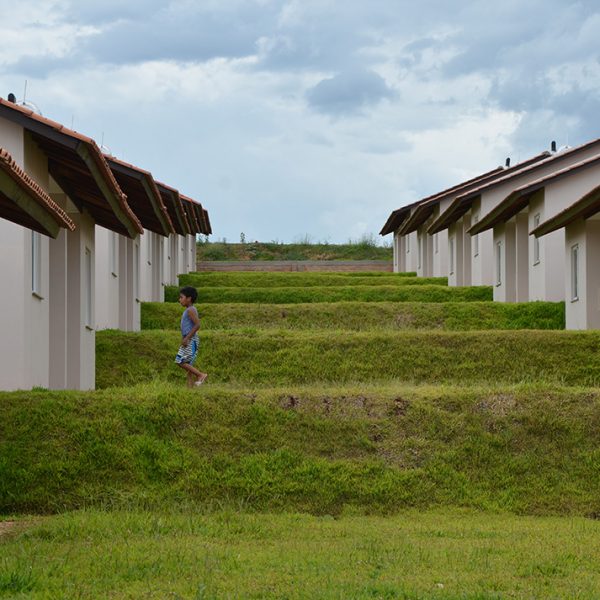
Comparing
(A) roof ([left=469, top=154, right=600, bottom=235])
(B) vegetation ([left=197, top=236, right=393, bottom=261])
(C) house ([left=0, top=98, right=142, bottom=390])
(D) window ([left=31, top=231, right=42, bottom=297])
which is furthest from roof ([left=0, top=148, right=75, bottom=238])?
(B) vegetation ([left=197, top=236, right=393, bottom=261])

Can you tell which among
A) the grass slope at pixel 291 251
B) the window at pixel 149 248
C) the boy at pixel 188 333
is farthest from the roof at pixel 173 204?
the grass slope at pixel 291 251

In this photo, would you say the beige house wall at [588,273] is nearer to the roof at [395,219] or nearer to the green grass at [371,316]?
the green grass at [371,316]

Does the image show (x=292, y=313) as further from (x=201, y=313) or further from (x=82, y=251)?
(x=82, y=251)

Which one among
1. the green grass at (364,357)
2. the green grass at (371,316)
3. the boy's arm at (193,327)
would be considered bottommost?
the green grass at (364,357)

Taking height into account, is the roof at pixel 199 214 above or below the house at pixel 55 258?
above

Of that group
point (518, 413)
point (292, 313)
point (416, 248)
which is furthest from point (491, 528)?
point (416, 248)

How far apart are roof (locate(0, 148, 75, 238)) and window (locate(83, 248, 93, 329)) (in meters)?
8.20

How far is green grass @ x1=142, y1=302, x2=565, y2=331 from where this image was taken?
2756 cm

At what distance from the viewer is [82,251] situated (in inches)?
813

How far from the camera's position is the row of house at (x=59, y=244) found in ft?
51.2

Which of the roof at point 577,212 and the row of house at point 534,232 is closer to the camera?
the roof at point 577,212

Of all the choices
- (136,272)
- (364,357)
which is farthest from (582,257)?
(136,272)

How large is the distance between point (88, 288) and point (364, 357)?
194 inches

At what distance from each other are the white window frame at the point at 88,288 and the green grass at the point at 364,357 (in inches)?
44.5
